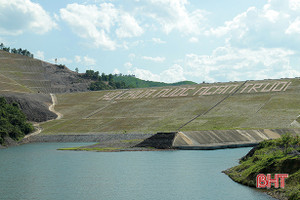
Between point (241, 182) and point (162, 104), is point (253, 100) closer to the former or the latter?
point (162, 104)

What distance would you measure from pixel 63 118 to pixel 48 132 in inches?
836

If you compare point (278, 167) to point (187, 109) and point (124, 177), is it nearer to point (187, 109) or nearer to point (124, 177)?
point (124, 177)

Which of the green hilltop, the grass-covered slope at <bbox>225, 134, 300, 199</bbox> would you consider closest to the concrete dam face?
the green hilltop

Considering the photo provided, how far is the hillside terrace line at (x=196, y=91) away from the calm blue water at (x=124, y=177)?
8067 centimetres

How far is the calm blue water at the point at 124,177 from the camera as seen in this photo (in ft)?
149

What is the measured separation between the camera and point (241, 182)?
154 ft

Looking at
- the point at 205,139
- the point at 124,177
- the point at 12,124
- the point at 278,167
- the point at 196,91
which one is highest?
the point at 196,91

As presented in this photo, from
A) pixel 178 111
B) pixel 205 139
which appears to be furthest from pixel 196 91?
pixel 205 139

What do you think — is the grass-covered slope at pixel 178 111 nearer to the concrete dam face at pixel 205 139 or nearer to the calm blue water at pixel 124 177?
the concrete dam face at pixel 205 139

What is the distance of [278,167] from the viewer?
137 ft

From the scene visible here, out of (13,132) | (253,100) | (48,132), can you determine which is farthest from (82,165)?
(253,100)

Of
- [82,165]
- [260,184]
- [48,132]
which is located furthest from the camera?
[48,132]

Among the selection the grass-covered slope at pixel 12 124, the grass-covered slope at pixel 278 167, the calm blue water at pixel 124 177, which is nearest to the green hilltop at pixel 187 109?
the grass-covered slope at pixel 12 124

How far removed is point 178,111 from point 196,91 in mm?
26566
